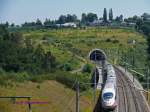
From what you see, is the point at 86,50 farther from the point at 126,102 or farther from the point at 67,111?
the point at 67,111

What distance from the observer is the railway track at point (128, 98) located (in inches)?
1994

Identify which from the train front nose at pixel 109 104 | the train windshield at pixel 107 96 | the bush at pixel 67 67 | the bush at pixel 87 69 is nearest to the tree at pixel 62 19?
the bush at pixel 87 69

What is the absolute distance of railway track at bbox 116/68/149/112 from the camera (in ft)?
166

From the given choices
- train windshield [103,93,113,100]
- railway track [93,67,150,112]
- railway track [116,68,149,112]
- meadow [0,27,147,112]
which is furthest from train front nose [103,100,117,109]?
railway track [116,68,149,112]

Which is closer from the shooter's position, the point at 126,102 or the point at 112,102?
the point at 112,102

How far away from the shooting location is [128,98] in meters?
59.5

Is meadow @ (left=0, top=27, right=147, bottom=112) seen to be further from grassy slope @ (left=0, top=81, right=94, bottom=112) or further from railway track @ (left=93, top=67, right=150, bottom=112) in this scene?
railway track @ (left=93, top=67, right=150, bottom=112)

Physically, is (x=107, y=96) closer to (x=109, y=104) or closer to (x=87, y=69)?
(x=109, y=104)

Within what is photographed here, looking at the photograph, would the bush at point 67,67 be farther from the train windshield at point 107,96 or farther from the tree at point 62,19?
the tree at point 62,19

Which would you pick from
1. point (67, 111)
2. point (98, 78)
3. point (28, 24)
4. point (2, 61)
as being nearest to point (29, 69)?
point (2, 61)

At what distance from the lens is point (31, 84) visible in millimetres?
51312

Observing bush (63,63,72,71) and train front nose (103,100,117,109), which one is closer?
train front nose (103,100,117,109)

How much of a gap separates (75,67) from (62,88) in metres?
→ 24.8

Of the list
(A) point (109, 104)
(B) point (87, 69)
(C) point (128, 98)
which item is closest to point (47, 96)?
(A) point (109, 104)
